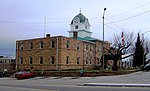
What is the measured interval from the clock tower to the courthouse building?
980 centimetres

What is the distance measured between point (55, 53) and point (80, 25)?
25154mm

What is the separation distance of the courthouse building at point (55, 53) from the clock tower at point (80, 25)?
32.2ft

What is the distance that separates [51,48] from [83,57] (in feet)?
33.3

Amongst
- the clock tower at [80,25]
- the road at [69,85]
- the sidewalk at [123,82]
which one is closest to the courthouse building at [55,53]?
the clock tower at [80,25]

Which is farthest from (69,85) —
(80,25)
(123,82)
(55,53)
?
(80,25)

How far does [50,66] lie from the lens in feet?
189

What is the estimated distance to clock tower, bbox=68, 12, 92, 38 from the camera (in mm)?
79812

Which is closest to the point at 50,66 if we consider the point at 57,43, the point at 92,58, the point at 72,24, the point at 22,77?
the point at 57,43

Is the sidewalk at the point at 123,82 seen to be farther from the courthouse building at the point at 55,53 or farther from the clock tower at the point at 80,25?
the clock tower at the point at 80,25

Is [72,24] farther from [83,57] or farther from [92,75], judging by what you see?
[92,75]

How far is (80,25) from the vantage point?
80250 millimetres

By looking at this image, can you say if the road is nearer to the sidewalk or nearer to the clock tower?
the sidewalk

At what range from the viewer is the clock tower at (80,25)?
79.8 m

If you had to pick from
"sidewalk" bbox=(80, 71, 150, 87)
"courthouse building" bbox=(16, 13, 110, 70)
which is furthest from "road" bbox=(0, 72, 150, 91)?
"courthouse building" bbox=(16, 13, 110, 70)
